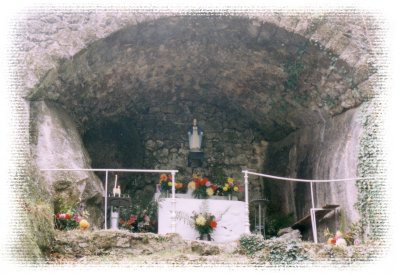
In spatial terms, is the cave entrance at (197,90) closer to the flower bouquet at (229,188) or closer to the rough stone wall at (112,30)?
the rough stone wall at (112,30)

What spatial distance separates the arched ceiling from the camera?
1054 centimetres

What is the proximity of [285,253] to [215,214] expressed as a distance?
5.61 ft

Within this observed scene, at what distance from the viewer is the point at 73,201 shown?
386 inches

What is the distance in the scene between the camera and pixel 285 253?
869 centimetres

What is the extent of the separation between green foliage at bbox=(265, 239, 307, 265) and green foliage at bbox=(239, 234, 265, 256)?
0.40 feet

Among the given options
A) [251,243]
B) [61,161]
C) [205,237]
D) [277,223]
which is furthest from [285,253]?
[61,161]

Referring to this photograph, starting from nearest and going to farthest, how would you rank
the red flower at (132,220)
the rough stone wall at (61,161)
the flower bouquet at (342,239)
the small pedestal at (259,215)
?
the flower bouquet at (342,239) < the rough stone wall at (61,161) < the red flower at (132,220) < the small pedestal at (259,215)

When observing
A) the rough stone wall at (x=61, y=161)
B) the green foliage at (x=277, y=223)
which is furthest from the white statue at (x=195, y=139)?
the rough stone wall at (x=61, y=161)

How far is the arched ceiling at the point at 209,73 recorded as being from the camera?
10.5 metres

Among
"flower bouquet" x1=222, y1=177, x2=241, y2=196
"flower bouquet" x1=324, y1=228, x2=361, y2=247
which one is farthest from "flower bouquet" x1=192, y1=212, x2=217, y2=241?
"flower bouquet" x1=324, y1=228, x2=361, y2=247

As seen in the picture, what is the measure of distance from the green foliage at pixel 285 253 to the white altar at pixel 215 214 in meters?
1.26

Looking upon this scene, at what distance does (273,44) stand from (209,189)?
226 centimetres

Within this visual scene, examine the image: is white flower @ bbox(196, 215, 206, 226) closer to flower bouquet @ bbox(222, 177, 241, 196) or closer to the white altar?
the white altar

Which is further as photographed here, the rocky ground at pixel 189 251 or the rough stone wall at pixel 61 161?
the rough stone wall at pixel 61 161
